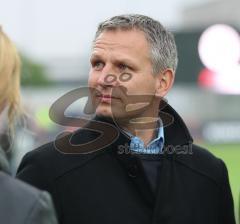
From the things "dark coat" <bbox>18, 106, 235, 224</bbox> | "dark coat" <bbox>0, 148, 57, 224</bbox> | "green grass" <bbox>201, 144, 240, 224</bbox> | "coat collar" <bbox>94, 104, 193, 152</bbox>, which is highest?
"dark coat" <bbox>0, 148, 57, 224</bbox>

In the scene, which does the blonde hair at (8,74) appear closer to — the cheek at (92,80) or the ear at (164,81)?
the cheek at (92,80)

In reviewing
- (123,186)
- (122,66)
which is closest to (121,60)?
(122,66)

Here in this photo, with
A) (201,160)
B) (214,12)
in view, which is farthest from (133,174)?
(214,12)

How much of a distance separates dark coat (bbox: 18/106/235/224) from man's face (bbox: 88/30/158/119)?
127 mm

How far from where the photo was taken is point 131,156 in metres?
2.96

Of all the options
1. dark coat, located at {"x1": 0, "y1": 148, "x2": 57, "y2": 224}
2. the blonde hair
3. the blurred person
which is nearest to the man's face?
the blonde hair

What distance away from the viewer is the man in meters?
2.89

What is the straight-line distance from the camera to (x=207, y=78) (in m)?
33.6

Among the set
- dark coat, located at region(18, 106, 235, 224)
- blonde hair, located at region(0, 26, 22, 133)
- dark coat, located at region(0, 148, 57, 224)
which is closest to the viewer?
dark coat, located at region(0, 148, 57, 224)

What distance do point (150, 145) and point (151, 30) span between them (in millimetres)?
458

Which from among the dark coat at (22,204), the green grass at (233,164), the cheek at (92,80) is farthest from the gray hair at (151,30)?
the green grass at (233,164)

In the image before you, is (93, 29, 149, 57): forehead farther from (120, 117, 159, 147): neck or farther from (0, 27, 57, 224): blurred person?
(0, 27, 57, 224): blurred person

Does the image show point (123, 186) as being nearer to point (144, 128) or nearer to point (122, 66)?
point (144, 128)

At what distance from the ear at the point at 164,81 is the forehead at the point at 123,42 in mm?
130
